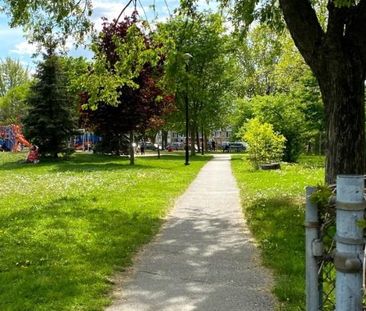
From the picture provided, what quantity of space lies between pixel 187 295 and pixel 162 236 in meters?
3.37

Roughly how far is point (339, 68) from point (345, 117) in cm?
86

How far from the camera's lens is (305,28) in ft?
31.2

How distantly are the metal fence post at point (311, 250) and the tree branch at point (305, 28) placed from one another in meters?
7.10

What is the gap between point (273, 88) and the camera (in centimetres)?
6481

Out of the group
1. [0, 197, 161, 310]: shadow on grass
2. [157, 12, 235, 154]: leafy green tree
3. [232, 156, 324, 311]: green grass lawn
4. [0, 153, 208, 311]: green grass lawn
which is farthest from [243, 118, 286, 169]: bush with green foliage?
[157, 12, 235, 154]: leafy green tree

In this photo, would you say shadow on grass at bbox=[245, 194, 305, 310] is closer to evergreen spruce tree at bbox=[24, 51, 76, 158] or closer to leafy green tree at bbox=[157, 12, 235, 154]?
evergreen spruce tree at bbox=[24, 51, 76, 158]

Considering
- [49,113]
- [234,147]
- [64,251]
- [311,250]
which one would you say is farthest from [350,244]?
[234,147]

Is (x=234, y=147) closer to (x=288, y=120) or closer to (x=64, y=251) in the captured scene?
(x=288, y=120)

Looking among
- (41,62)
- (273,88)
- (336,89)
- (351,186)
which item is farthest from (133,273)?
(273,88)

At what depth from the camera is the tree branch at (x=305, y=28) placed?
31.0 feet

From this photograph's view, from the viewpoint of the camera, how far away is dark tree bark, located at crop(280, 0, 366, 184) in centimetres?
923

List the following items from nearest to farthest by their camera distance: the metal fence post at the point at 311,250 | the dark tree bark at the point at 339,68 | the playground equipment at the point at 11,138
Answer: the metal fence post at the point at 311,250 → the dark tree bark at the point at 339,68 → the playground equipment at the point at 11,138

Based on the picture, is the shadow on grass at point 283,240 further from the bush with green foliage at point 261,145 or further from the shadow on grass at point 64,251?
the bush with green foliage at point 261,145

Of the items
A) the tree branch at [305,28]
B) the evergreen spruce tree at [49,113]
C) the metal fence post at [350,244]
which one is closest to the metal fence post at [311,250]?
the metal fence post at [350,244]
